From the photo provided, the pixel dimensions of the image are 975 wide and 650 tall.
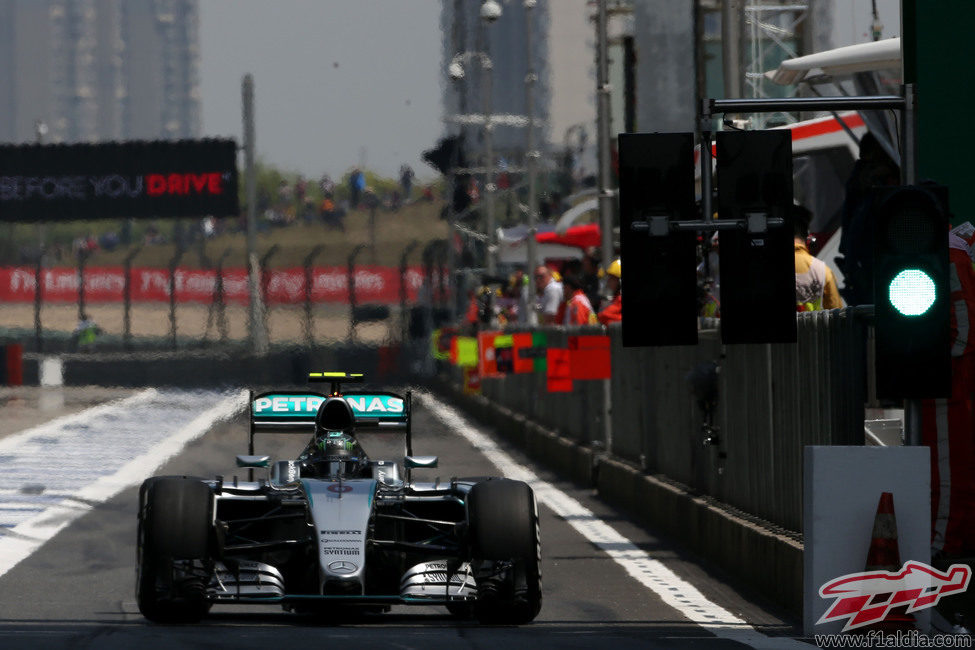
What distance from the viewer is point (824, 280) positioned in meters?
13.9

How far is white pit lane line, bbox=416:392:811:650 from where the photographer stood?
32.6 ft

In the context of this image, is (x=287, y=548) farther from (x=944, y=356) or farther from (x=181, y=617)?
(x=944, y=356)

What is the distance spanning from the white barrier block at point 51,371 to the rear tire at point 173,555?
134 ft

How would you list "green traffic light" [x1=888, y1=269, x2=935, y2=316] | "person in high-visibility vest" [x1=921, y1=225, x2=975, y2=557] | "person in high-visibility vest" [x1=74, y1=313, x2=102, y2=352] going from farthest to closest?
"person in high-visibility vest" [x1=74, y1=313, x2=102, y2=352] < "person in high-visibility vest" [x1=921, y1=225, x2=975, y2=557] < "green traffic light" [x1=888, y1=269, x2=935, y2=316]

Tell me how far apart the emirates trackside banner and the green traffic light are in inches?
1881

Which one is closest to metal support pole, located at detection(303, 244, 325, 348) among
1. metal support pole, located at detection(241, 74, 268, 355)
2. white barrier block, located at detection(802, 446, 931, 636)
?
metal support pole, located at detection(241, 74, 268, 355)

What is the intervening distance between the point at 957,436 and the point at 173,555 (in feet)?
12.2

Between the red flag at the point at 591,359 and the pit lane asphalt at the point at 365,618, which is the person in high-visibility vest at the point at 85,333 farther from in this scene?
the pit lane asphalt at the point at 365,618

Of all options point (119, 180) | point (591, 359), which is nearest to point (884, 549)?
point (591, 359)

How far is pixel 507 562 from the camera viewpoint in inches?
406

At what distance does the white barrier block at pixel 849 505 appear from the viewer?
29.4 feet

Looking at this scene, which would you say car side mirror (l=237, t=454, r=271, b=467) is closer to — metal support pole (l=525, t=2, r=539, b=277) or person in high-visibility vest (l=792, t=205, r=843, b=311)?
person in high-visibility vest (l=792, t=205, r=843, b=311)

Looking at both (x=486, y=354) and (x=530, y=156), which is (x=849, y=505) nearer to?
(x=486, y=354)

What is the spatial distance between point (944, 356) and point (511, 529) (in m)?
2.61
